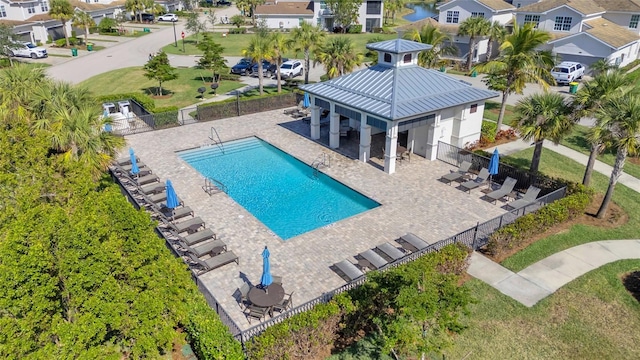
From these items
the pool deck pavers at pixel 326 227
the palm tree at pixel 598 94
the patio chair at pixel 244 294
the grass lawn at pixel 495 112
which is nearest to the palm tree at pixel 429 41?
the grass lawn at pixel 495 112

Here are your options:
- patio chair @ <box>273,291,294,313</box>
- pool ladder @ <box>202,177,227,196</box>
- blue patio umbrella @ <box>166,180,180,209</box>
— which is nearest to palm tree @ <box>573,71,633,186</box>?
patio chair @ <box>273,291,294,313</box>

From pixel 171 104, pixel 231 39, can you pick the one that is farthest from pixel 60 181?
pixel 231 39

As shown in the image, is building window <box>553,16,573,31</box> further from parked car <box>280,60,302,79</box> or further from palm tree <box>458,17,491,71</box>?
parked car <box>280,60,302,79</box>

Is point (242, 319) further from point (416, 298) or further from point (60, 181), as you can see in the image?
point (60, 181)

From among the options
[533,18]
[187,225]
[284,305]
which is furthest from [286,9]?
[284,305]

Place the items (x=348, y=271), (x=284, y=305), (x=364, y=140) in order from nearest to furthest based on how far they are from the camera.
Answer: (x=284, y=305), (x=348, y=271), (x=364, y=140)

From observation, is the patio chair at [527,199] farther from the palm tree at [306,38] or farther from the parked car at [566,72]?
the parked car at [566,72]

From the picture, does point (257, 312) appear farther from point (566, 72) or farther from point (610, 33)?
point (610, 33)
